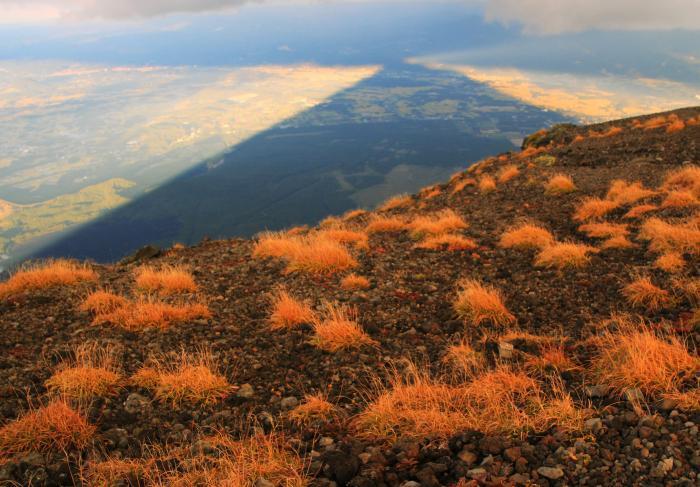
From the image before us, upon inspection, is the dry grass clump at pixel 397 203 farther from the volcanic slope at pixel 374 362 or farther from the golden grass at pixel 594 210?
the golden grass at pixel 594 210

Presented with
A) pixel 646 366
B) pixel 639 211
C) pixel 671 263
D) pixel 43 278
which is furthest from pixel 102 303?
pixel 639 211

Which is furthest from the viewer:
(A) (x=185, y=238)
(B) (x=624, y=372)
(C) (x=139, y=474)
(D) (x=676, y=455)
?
(A) (x=185, y=238)

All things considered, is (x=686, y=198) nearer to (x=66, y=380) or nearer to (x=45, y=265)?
(x=66, y=380)

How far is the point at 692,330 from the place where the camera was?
5301 millimetres

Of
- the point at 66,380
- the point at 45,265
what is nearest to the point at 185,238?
the point at 45,265

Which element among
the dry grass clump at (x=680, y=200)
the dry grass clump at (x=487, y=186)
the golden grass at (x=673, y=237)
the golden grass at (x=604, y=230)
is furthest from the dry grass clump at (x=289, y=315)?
the dry grass clump at (x=487, y=186)

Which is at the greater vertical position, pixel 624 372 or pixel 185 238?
pixel 624 372

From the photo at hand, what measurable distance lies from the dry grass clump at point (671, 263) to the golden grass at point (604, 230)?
6.79ft

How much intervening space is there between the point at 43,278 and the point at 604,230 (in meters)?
13.8

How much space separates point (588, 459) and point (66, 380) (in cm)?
579

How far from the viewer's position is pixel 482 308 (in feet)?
22.5

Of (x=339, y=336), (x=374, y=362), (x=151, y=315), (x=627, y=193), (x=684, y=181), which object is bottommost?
(x=374, y=362)

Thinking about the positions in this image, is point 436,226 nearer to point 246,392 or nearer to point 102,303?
point 246,392

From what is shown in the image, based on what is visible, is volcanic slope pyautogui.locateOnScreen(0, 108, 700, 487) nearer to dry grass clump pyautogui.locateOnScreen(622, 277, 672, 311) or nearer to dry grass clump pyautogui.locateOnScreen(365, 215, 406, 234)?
dry grass clump pyautogui.locateOnScreen(622, 277, 672, 311)
